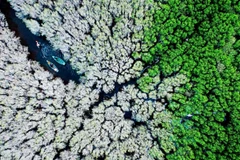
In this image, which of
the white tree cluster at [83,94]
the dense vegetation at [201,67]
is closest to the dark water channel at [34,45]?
the white tree cluster at [83,94]

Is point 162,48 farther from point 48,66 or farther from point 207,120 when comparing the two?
point 48,66

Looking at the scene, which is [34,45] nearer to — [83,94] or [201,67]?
[83,94]

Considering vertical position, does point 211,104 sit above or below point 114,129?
below

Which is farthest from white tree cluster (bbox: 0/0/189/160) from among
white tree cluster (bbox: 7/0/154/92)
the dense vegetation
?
the dense vegetation

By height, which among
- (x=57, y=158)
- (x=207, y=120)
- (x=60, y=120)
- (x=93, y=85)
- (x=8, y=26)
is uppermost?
(x=8, y=26)

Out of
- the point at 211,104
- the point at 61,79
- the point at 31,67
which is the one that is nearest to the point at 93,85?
the point at 61,79

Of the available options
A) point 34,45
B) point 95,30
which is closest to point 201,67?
point 95,30
